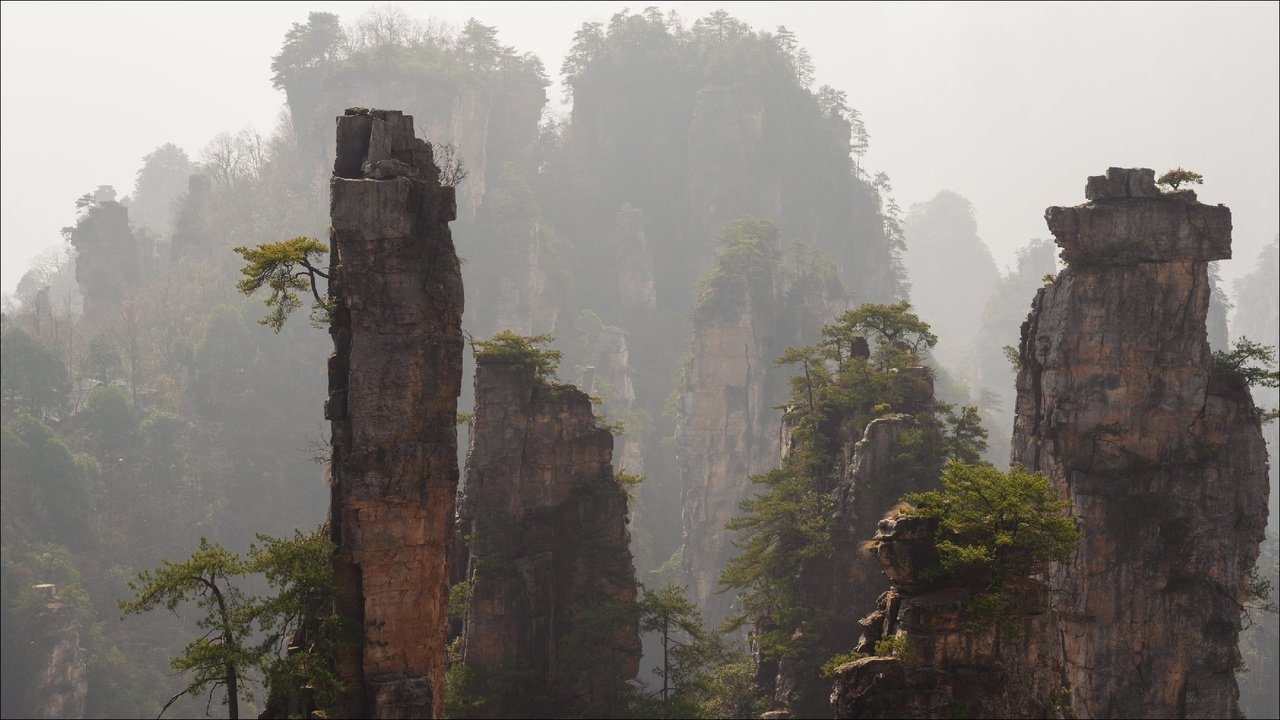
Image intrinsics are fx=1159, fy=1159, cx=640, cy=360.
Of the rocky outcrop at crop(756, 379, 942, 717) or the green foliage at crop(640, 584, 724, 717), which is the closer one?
the green foliage at crop(640, 584, 724, 717)

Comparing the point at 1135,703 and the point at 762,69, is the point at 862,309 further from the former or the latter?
the point at 762,69

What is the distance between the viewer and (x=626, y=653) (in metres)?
36.4

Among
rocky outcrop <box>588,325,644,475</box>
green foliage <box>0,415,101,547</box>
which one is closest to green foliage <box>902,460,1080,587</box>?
green foliage <box>0,415,101,547</box>

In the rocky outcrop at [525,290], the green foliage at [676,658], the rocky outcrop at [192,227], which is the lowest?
the green foliage at [676,658]

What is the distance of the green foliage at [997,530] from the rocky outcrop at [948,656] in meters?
0.42

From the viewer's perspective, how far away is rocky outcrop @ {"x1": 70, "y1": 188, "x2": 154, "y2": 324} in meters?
92.9

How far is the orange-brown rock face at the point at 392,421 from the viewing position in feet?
78.7

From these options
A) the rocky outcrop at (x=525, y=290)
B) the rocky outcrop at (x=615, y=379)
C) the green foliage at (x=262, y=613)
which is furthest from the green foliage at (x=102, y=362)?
the green foliage at (x=262, y=613)

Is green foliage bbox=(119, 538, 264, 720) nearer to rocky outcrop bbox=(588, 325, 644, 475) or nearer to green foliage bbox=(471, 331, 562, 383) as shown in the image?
green foliage bbox=(471, 331, 562, 383)

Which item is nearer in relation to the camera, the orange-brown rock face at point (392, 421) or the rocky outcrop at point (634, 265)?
A: the orange-brown rock face at point (392, 421)

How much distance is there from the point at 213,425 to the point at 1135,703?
64.4 metres

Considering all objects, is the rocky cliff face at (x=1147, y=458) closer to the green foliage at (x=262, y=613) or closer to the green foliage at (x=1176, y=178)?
the green foliage at (x=1176, y=178)

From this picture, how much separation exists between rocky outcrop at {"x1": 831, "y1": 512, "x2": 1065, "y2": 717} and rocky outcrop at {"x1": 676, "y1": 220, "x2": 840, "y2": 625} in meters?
52.9

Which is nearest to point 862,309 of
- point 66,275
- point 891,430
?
point 891,430
